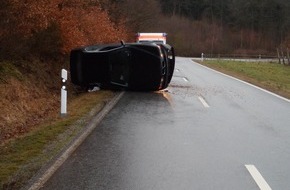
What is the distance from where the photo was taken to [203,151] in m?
7.57

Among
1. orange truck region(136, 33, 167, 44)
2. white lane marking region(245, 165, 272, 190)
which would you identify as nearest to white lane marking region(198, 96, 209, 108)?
white lane marking region(245, 165, 272, 190)

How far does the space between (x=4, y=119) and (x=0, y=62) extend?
137 inches

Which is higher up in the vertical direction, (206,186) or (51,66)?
(51,66)

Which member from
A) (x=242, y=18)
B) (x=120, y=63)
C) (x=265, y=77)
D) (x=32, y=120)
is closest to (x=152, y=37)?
(x=265, y=77)

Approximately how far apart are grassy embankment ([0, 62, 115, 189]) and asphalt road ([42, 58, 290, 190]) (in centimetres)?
47

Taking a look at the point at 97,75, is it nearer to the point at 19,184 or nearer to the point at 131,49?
the point at 131,49

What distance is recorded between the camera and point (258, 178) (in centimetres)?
612

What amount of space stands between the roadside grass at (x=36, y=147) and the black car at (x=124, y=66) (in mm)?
4003

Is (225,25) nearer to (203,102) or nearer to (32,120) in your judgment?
(203,102)

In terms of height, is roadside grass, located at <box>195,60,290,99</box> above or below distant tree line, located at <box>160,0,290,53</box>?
below

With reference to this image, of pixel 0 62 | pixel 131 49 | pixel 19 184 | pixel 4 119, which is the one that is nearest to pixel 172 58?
pixel 131 49

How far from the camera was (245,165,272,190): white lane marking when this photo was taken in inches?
228

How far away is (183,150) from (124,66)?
8.23 metres

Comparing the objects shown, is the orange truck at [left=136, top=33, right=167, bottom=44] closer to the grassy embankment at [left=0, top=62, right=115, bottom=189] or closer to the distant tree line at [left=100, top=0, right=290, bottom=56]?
the grassy embankment at [left=0, top=62, right=115, bottom=189]
